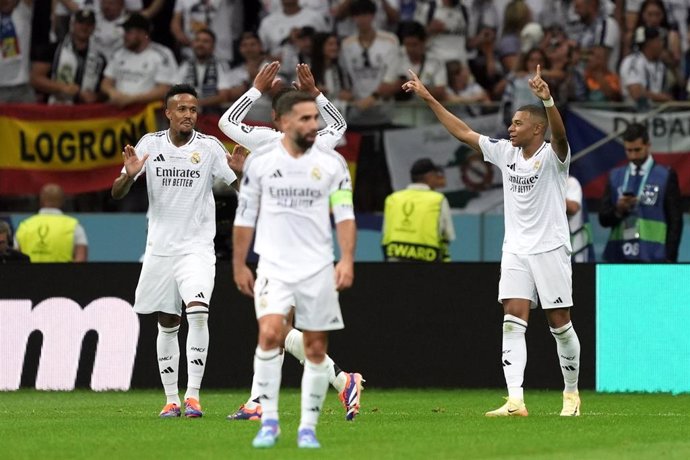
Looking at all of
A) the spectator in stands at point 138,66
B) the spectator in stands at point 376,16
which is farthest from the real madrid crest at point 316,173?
the spectator in stands at point 376,16

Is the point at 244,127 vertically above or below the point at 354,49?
below

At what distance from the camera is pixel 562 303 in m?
12.0

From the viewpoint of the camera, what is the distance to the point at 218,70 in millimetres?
18828

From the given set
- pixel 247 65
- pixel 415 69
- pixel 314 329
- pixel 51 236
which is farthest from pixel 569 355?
pixel 247 65

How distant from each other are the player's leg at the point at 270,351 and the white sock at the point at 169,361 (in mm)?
2946

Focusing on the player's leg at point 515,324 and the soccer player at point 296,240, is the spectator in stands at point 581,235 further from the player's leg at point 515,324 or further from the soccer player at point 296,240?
the soccer player at point 296,240

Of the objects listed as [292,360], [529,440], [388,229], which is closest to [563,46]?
[388,229]

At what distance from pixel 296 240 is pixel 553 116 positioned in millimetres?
2938

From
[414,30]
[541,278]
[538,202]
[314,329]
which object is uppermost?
[414,30]

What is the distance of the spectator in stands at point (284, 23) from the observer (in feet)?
65.8

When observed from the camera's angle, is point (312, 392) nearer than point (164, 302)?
Yes

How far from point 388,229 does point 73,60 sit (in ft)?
16.3

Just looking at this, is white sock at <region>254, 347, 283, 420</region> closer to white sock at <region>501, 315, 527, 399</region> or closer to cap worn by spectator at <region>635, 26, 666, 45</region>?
white sock at <region>501, 315, 527, 399</region>

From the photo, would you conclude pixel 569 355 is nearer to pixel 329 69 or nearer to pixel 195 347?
pixel 195 347
